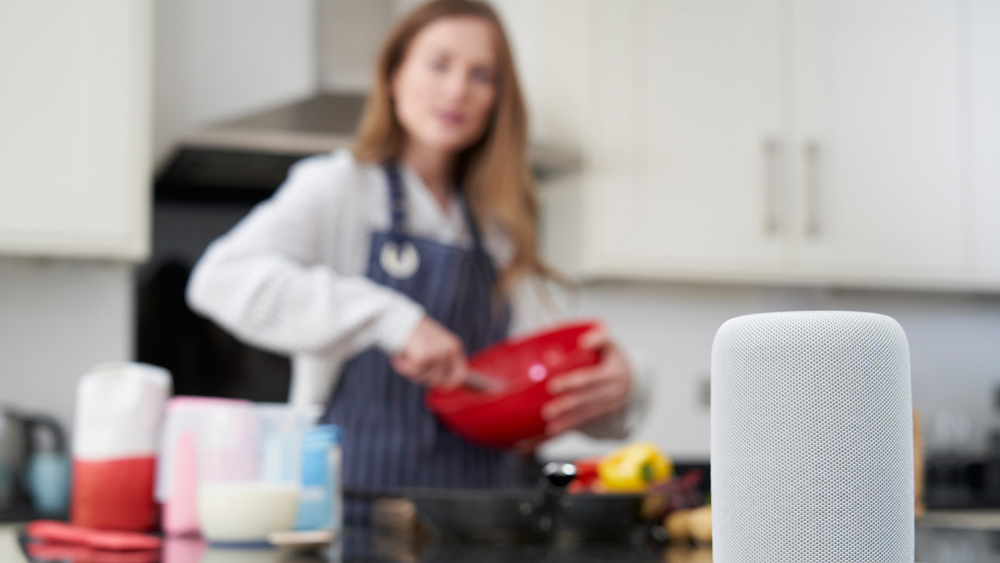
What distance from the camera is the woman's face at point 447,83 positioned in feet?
5.09

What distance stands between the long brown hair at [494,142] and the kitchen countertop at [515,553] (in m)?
0.77

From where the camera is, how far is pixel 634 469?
3.35ft

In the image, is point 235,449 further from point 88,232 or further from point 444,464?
point 88,232

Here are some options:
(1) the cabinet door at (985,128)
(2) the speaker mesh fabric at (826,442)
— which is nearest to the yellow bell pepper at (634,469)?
(2) the speaker mesh fabric at (826,442)

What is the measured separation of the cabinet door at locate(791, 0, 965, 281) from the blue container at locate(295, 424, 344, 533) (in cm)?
170

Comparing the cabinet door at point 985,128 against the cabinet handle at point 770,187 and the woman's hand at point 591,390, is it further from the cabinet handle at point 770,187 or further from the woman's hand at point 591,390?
the woman's hand at point 591,390

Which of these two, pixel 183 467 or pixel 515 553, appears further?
pixel 183 467

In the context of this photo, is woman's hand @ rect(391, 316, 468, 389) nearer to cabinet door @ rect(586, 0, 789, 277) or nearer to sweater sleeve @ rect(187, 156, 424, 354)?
sweater sleeve @ rect(187, 156, 424, 354)

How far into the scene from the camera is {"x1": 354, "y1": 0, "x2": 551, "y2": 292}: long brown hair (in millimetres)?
1602

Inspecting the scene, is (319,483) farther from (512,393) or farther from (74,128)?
(74,128)

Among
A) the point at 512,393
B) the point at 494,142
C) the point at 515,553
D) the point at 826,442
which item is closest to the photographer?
the point at 826,442

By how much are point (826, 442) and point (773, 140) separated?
221 centimetres

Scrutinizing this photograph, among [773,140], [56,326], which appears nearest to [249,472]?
[56,326]

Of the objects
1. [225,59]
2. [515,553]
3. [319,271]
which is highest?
[225,59]
